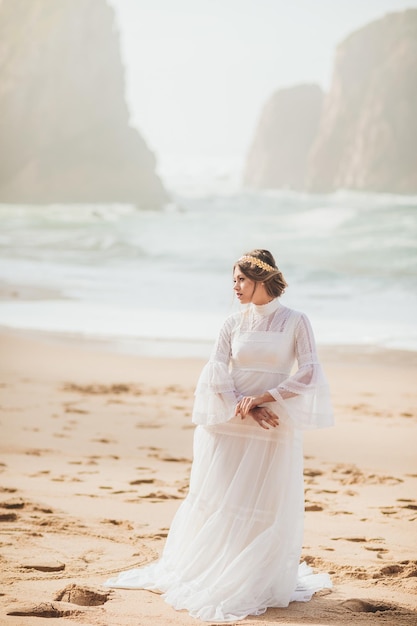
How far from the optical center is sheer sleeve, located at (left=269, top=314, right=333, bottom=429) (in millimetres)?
2957

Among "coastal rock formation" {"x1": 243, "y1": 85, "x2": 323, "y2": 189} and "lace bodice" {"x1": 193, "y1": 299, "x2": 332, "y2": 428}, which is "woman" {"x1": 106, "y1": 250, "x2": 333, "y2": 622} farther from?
"coastal rock formation" {"x1": 243, "y1": 85, "x2": 323, "y2": 189}

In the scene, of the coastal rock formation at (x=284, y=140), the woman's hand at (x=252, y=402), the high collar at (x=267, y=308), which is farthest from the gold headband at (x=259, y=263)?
the coastal rock formation at (x=284, y=140)

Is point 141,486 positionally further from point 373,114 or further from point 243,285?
point 373,114

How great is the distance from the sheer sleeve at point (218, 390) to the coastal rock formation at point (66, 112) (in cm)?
2336

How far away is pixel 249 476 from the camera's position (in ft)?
9.98

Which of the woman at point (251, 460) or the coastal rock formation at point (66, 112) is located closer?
the woman at point (251, 460)

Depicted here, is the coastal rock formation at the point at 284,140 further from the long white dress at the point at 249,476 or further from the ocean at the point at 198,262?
the long white dress at the point at 249,476

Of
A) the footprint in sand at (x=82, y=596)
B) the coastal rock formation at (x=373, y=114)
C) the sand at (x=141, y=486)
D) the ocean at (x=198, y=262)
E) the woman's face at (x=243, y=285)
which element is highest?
the coastal rock formation at (x=373, y=114)

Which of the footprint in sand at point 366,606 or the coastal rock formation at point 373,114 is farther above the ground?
the coastal rock formation at point 373,114

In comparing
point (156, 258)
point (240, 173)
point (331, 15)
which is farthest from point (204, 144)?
point (240, 173)

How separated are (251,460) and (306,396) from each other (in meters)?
0.30

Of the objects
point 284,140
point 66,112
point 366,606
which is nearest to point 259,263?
point 366,606

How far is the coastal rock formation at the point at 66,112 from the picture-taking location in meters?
28.2

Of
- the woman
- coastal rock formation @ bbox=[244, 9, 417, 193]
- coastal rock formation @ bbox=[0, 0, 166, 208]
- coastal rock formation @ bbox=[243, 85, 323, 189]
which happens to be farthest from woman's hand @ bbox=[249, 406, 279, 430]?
coastal rock formation @ bbox=[0, 0, 166, 208]
